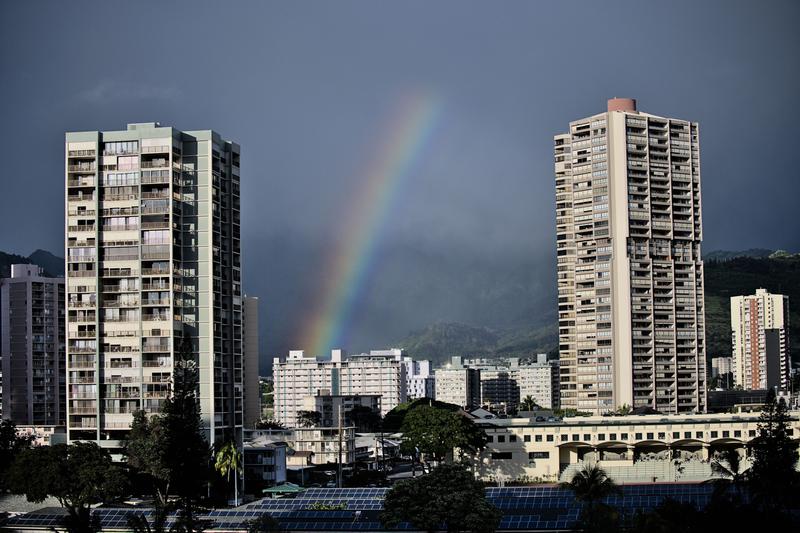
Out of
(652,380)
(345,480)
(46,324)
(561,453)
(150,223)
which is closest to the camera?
(150,223)

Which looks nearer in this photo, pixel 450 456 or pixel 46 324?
pixel 450 456

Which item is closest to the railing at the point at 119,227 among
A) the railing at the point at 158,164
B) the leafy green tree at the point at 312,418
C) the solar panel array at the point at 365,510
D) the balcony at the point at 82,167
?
the balcony at the point at 82,167

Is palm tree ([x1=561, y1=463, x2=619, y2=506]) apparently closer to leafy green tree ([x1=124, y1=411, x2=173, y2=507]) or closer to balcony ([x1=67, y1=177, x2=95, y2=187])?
leafy green tree ([x1=124, y1=411, x2=173, y2=507])

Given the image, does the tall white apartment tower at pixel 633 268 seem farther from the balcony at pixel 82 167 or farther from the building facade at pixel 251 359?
the balcony at pixel 82 167

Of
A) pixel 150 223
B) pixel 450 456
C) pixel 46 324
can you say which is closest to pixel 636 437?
pixel 450 456

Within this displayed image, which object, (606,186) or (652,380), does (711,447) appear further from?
(606,186)

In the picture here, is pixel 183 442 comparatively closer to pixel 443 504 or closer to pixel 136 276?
pixel 443 504
